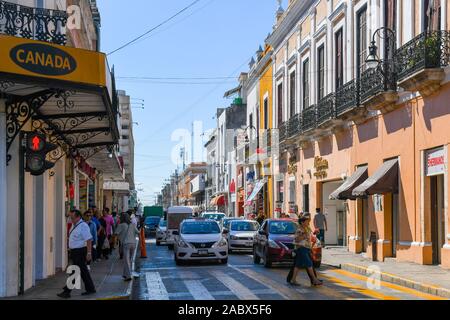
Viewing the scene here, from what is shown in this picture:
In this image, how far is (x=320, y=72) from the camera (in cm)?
3484

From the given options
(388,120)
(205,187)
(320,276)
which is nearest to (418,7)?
(388,120)

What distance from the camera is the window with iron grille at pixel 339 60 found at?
3081 cm

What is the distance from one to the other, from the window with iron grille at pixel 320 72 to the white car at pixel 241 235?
24.2ft

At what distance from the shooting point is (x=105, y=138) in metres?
23.7

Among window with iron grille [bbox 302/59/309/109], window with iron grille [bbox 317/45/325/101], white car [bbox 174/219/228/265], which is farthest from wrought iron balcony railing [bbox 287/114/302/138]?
white car [bbox 174/219/228/265]

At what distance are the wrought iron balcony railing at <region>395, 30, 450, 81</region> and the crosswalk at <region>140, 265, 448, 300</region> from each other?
639cm

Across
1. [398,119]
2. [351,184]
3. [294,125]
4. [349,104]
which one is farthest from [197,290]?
[294,125]

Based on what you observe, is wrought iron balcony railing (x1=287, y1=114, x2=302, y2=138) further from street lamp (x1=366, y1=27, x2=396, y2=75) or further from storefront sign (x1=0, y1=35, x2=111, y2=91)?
storefront sign (x1=0, y1=35, x2=111, y2=91)

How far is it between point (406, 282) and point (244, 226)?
14.8 m

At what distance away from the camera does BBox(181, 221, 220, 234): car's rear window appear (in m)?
25.5

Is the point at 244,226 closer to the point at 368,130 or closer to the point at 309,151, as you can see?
the point at 309,151

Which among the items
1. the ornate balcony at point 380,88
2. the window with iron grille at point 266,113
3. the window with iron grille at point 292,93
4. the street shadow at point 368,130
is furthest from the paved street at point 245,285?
the window with iron grille at point 266,113

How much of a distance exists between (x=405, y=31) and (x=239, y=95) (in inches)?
2200

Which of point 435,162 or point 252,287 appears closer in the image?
point 252,287
